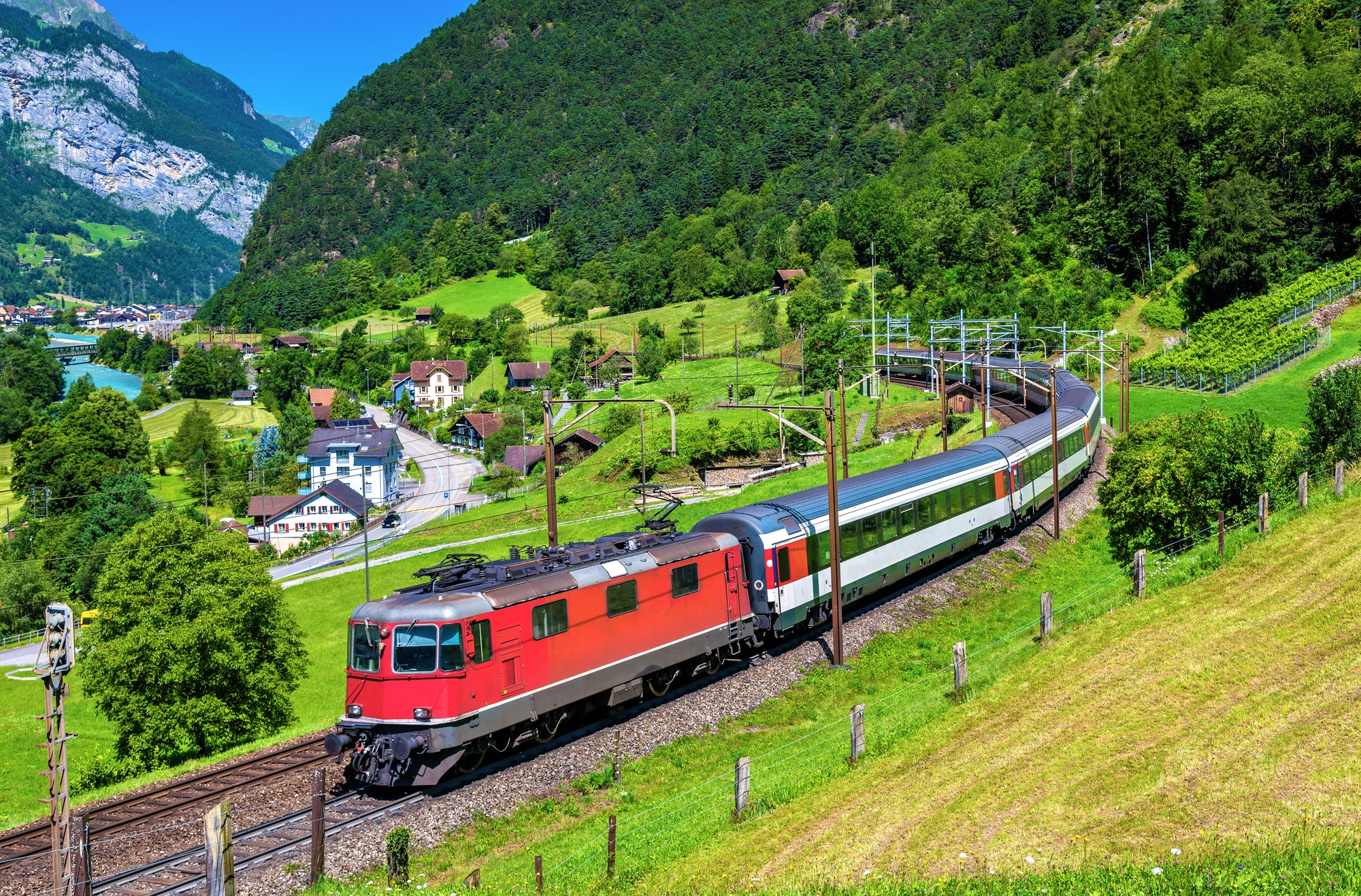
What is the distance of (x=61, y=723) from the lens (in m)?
13.1

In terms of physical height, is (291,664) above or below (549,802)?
below

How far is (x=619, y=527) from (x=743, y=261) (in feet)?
429

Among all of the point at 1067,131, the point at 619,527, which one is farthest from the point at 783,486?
the point at 1067,131

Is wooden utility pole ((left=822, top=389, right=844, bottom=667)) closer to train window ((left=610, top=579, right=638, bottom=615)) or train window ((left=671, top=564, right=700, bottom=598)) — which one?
train window ((left=671, top=564, right=700, bottom=598))

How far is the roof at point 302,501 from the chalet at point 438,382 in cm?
6026

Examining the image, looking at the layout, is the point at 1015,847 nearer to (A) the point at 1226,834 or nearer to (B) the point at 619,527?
(A) the point at 1226,834

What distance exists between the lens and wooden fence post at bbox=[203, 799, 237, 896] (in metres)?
10.6

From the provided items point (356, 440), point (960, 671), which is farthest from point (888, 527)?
point (356, 440)

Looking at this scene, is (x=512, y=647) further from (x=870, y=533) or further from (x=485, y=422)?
(x=485, y=422)

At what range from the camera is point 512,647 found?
2014 cm

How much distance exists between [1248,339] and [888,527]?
2194 inches

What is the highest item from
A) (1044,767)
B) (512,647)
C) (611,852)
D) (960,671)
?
(512,647)

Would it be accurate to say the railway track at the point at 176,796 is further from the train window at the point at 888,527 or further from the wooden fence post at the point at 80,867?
the train window at the point at 888,527

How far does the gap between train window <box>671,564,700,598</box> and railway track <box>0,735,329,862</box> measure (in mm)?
8166
